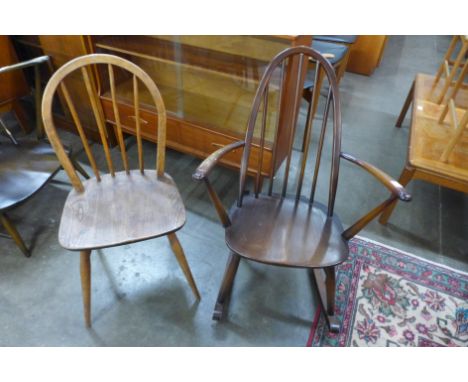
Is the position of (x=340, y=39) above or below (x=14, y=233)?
above

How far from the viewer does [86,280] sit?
112 centimetres

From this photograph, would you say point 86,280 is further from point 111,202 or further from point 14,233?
point 14,233

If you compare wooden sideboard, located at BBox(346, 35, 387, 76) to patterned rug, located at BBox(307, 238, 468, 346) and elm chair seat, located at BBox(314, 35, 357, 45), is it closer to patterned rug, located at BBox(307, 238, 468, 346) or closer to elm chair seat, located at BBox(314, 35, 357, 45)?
elm chair seat, located at BBox(314, 35, 357, 45)

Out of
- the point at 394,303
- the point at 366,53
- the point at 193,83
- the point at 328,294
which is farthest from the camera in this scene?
the point at 366,53

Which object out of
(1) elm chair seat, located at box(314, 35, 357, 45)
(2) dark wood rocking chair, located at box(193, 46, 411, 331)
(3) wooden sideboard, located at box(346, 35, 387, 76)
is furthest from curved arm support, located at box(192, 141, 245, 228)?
(3) wooden sideboard, located at box(346, 35, 387, 76)

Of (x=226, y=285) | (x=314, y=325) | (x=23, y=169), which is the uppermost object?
(x=23, y=169)

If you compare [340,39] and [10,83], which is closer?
[10,83]

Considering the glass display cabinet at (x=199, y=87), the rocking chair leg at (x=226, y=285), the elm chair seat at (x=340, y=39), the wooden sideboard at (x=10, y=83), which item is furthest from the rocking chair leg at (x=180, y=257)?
the elm chair seat at (x=340, y=39)

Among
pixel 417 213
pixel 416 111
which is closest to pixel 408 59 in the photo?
pixel 416 111

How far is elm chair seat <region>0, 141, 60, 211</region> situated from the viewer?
1.27 metres

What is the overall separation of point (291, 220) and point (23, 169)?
124cm

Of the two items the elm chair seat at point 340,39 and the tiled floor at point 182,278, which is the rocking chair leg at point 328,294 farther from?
the elm chair seat at point 340,39

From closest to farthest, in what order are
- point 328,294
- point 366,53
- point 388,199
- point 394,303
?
1. point 388,199
2. point 328,294
3. point 394,303
4. point 366,53

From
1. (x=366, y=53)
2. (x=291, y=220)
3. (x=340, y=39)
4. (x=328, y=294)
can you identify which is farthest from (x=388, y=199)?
(x=366, y=53)
